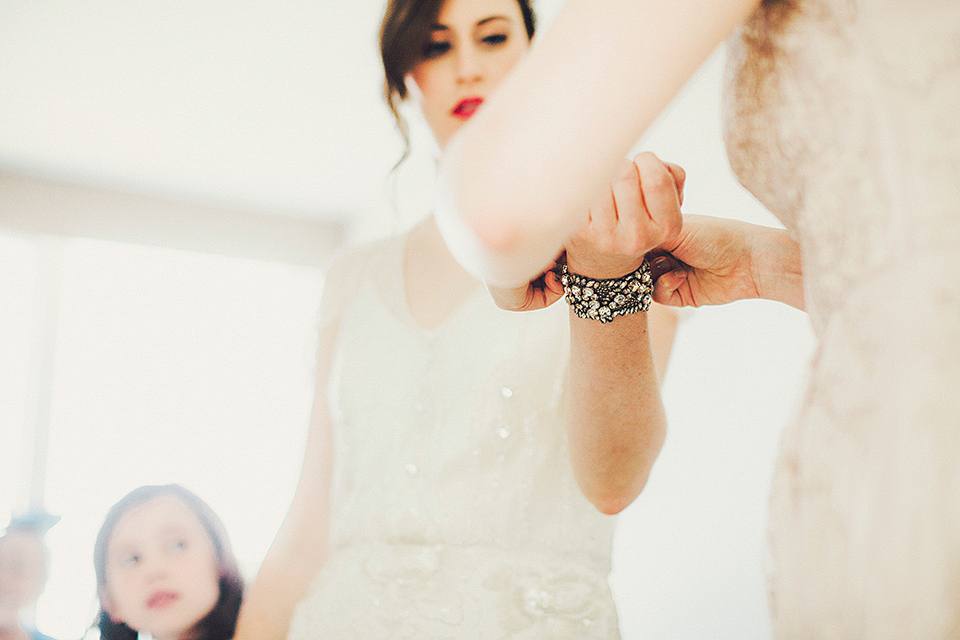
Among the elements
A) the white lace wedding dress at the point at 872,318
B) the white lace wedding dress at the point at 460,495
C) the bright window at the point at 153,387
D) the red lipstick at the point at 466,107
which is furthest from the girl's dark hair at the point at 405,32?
the bright window at the point at 153,387

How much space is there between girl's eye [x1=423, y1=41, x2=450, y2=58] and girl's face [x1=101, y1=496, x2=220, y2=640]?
1213mm

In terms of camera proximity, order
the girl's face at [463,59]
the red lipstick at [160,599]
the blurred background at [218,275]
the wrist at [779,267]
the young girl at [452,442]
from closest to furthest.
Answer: the wrist at [779,267] < the young girl at [452,442] < the girl's face at [463,59] < the red lipstick at [160,599] < the blurred background at [218,275]

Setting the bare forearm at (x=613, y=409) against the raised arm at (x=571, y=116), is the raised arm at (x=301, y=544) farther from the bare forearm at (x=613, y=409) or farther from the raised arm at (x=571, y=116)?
the raised arm at (x=571, y=116)

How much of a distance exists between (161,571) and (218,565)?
0.43 ft

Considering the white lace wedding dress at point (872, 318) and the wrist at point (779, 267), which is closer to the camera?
the white lace wedding dress at point (872, 318)

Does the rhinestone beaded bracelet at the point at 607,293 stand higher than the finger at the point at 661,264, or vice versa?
the finger at the point at 661,264

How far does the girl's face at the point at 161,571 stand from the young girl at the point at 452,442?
714 millimetres

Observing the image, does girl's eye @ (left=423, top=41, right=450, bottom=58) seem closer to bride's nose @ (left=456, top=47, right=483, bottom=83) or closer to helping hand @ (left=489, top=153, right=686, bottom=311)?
bride's nose @ (left=456, top=47, right=483, bottom=83)

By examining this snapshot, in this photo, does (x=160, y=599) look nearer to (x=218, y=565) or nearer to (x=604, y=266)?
(x=218, y=565)

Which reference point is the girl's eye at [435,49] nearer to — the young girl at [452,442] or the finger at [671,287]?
the young girl at [452,442]

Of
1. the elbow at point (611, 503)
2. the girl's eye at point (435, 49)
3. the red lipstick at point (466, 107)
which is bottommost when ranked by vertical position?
the elbow at point (611, 503)

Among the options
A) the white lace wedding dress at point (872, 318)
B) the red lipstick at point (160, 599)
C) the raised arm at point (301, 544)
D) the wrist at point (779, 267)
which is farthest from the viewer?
the red lipstick at point (160, 599)

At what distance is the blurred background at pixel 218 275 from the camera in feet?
5.68

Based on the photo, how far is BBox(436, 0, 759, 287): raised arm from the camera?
0.31m
